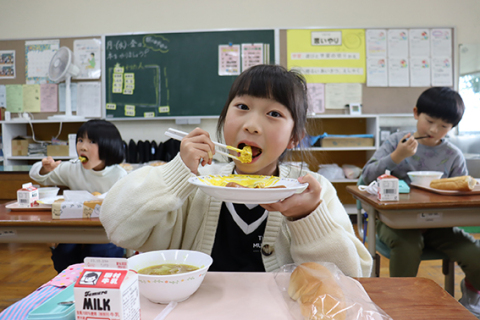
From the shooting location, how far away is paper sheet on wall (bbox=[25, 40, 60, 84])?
430cm

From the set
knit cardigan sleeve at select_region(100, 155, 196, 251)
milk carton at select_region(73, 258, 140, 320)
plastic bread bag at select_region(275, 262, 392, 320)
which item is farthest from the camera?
knit cardigan sleeve at select_region(100, 155, 196, 251)

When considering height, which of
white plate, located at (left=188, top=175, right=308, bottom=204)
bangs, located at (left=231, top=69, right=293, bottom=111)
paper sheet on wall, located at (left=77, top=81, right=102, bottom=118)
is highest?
paper sheet on wall, located at (left=77, top=81, right=102, bottom=118)

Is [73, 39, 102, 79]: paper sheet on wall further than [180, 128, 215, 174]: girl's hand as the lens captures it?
Yes

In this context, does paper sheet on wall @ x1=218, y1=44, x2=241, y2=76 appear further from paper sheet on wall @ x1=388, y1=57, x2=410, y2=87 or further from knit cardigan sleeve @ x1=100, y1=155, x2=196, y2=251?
knit cardigan sleeve @ x1=100, y1=155, x2=196, y2=251

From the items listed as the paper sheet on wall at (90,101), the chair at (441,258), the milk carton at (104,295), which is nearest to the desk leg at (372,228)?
the chair at (441,258)

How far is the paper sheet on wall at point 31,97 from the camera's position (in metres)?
4.32

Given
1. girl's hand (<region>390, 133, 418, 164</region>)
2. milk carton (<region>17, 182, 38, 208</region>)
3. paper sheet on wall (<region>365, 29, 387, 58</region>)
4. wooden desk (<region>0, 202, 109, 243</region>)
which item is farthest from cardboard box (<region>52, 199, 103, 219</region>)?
paper sheet on wall (<region>365, 29, 387, 58</region>)

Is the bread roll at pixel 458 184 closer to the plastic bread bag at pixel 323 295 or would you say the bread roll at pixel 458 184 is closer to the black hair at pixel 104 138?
the plastic bread bag at pixel 323 295

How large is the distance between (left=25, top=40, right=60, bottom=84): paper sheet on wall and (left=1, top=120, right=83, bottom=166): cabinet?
1.87 ft

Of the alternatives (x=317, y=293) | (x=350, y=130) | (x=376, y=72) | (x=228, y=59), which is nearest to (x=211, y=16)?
(x=228, y=59)

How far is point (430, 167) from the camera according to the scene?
2.24m

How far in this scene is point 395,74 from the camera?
4.16 m

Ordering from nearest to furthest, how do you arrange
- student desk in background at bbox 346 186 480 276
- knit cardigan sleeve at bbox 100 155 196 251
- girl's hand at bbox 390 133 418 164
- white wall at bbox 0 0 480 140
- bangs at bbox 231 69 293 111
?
1. knit cardigan sleeve at bbox 100 155 196 251
2. bangs at bbox 231 69 293 111
3. student desk in background at bbox 346 186 480 276
4. girl's hand at bbox 390 133 418 164
5. white wall at bbox 0 0 480 140

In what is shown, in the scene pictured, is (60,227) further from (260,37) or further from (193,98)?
(260,37)
